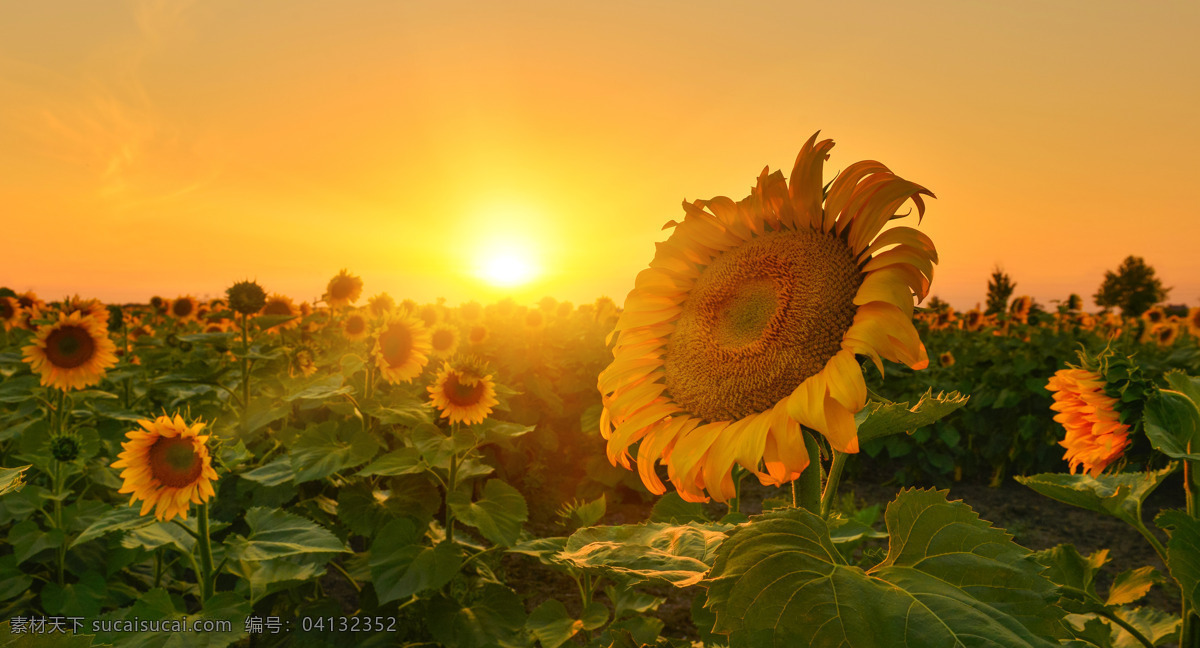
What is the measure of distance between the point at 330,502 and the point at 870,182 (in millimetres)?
3337

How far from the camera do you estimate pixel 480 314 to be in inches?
334

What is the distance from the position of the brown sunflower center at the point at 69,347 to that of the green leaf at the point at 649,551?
13.5ft

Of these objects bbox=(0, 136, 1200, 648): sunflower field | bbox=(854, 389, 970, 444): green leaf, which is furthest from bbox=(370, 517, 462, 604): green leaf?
bbox=(854, 389, 970, 444): green leaf

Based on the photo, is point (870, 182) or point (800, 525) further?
point (870, 182)

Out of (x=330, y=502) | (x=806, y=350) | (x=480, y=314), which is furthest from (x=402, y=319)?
(x=480, y=314)

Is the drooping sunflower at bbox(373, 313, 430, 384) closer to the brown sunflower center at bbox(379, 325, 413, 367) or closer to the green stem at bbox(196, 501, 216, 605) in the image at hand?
the brown sunflower center at bbox(379, 325, 413, 367)

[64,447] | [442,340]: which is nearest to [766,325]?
[64,447]

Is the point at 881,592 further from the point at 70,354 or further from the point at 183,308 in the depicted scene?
the point at 183,308

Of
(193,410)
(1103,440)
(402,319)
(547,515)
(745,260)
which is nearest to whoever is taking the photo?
(745,260)

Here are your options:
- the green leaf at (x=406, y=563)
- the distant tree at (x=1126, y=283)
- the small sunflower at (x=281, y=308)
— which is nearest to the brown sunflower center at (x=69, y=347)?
the small sunflower at (x=281, y=308)

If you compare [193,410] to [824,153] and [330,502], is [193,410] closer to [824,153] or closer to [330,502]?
[330,502]

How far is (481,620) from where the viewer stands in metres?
2.80

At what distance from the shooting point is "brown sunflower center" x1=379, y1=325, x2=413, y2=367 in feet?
12.2

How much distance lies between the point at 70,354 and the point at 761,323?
453 centimetres
